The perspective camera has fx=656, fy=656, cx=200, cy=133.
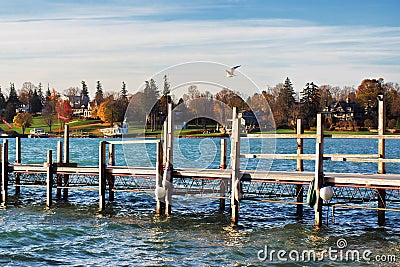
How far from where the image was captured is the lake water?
16844 millimetres

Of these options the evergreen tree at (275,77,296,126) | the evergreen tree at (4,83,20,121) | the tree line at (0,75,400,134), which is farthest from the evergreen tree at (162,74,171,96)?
the evergreen tree at (4,83,20,121)

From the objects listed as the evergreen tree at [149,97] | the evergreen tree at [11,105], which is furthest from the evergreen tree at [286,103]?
the evergreen tree at [11,105]

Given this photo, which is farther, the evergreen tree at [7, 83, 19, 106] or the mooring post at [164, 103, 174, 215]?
the evergreen tree at [7, 83, 19, 106]

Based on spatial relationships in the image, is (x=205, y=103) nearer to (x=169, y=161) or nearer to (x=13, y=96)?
(x=169, y=161)

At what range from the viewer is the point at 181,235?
63.5ft

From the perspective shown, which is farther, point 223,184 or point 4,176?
point 4,176

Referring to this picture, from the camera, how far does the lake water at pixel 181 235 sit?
16.8m

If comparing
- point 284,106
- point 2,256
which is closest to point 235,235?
point 2,256

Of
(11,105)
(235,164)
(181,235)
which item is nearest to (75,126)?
(11,105)

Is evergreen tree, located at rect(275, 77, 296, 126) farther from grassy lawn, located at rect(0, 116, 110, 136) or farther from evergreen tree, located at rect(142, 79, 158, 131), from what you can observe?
evergreen tree, located at rect(142, 79, 158, 131)

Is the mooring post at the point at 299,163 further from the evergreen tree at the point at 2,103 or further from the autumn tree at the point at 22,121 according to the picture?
the evergreen tree at the point at 2,103

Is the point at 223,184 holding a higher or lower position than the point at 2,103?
lower

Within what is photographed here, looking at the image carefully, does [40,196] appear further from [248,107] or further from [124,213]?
[248,107]

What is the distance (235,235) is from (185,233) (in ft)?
4.98
